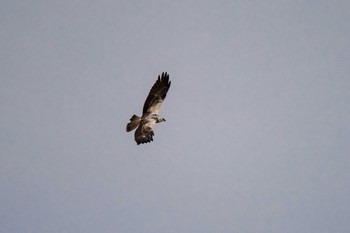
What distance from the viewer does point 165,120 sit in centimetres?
2150

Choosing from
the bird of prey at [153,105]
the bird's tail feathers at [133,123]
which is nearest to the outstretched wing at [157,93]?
the bird of prey at [153,105]

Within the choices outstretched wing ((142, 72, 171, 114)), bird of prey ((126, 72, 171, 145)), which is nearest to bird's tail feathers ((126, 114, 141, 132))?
bird of prey ((126, 72, 171, 145))

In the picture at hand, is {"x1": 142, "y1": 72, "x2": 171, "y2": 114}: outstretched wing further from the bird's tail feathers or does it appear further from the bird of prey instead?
the bird's tail feathers

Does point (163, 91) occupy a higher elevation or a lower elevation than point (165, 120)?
higher

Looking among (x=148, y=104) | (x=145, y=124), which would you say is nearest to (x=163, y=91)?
(x=148, y=104)

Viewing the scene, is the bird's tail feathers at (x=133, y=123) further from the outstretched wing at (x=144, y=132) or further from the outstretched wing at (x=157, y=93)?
the outstretched wing at (x=157, y=93)

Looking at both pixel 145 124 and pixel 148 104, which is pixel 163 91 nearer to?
pixel 148 104

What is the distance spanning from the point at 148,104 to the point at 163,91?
1.13 m

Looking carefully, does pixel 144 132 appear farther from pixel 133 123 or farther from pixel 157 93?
pixel 157 93

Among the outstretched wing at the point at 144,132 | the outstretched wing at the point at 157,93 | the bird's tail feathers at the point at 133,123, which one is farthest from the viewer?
the outstretched wing at the point at 157,93

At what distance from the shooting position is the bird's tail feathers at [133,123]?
20.5 meters

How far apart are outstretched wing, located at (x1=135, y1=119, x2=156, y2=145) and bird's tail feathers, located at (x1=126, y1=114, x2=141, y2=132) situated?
0.31 metres

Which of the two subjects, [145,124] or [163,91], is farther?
[163,91]

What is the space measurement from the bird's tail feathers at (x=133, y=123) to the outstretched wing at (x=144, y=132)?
1.02 feet
